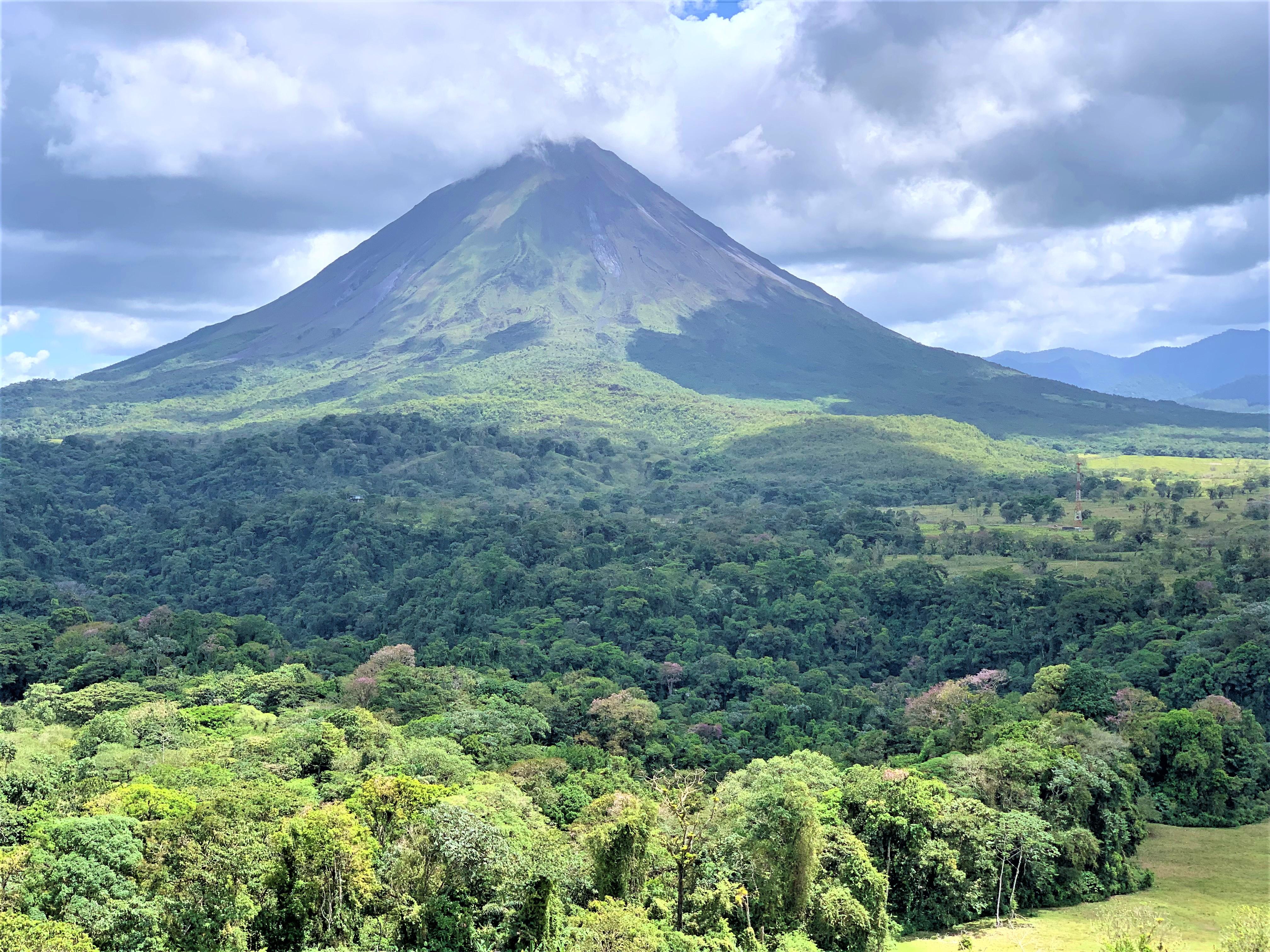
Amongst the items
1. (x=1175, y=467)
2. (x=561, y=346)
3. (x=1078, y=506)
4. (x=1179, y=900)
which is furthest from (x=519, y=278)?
(x=1179, y=900)

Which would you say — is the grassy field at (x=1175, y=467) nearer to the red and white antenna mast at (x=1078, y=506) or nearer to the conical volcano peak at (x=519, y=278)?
the red and white antenna mast at (x=1078, y=506)

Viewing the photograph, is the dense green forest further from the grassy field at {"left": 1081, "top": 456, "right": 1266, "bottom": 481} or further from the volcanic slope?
the volcanic slope

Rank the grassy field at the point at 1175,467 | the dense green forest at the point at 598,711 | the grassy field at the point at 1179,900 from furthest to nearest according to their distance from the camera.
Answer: the grassy field at the point at 1175,467 < the grassy field at the point at 1179,900 < the dense green forest at the point at 598,711

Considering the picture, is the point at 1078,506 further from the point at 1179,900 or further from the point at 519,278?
the point at 519,278

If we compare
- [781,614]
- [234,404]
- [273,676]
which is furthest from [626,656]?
[234,404]

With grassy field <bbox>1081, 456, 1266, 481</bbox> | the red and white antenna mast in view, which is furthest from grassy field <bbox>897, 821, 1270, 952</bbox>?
grassy field <bbox>1081, 456, 1266, 481</bbox>

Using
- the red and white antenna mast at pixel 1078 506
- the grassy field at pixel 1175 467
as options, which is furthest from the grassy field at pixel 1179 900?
the grassy field at pixel 1175 467
